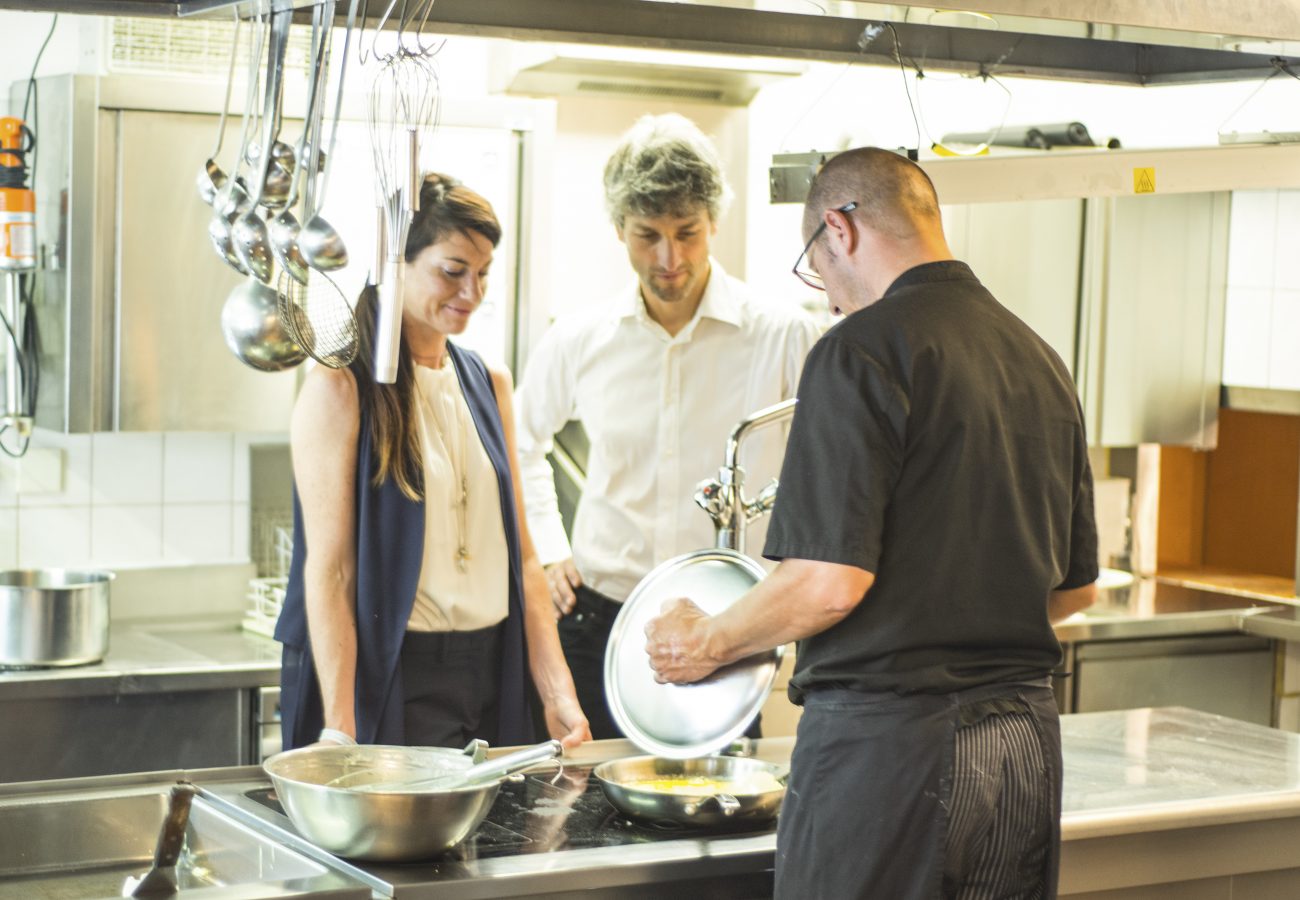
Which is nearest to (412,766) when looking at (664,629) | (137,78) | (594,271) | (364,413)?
(664,629)

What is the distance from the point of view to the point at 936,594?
1.83 meters

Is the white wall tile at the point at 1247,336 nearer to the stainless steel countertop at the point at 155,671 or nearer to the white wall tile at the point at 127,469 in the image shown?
the stainless steel countertop at the point at 155,671

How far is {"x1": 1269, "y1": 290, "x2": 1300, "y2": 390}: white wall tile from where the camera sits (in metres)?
4.21

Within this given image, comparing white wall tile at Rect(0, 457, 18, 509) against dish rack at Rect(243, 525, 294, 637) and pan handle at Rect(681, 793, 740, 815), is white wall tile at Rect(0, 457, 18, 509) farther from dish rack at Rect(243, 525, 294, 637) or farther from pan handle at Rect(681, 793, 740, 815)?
pan handle at Rect(681, 793, 740, 815)

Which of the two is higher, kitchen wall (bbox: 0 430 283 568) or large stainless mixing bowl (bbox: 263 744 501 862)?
kitchen wall (bbox: 0 430 283 568)

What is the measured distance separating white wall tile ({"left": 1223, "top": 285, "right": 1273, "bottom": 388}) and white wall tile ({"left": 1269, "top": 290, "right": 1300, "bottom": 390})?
2cm

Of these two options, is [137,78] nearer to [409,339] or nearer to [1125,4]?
[409,339]

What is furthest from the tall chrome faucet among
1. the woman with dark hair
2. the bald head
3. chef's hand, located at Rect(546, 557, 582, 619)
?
chef's hand, located at Rect(546, 557, 582, 619)

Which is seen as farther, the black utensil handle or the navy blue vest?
the navy blue vest

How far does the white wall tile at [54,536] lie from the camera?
3887 millimetres

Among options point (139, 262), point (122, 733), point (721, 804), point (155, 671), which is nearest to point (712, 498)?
point (721, 804)

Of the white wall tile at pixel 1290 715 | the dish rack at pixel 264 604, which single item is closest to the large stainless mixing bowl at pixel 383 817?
the dish rack at pixel 264 604

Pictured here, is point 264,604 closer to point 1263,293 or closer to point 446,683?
point 446,683

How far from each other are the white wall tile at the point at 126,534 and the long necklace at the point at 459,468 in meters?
1.73
